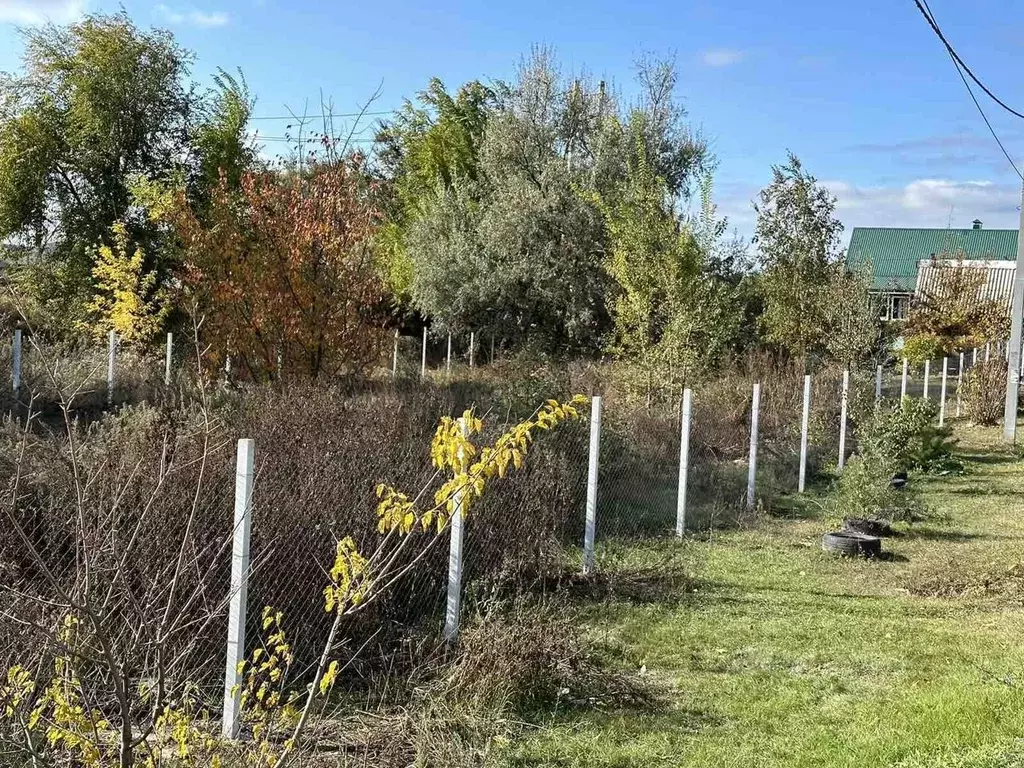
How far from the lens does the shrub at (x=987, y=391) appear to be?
2100 centimetres

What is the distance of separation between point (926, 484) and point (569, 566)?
8.16 meters

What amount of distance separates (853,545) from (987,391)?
1437 cm

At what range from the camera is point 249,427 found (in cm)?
656

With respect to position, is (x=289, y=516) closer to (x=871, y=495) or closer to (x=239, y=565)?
(x=239, y=565)

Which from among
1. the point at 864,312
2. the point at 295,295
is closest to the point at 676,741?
the point at 295,295

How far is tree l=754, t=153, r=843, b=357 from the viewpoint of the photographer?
19688 millimetres

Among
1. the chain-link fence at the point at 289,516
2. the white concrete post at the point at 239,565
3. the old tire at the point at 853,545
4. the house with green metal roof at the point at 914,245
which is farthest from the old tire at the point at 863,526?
the house with green metal roof at the point at 914,245

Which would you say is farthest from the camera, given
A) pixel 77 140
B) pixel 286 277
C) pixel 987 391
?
pixel 77 140

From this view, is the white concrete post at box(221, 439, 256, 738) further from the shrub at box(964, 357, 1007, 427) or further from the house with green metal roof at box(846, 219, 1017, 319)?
the house with green metal roof at box(846, 219, 1017, 319)

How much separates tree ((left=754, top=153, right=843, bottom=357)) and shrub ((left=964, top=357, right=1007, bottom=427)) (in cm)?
381

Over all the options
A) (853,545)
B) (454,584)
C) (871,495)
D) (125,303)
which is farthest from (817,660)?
(125,303)

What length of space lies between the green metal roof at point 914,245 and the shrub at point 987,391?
2797cm

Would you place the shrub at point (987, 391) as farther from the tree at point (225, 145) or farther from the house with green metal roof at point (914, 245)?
the house with green metal roof at point (914, 245)

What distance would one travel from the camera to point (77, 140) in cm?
2402
